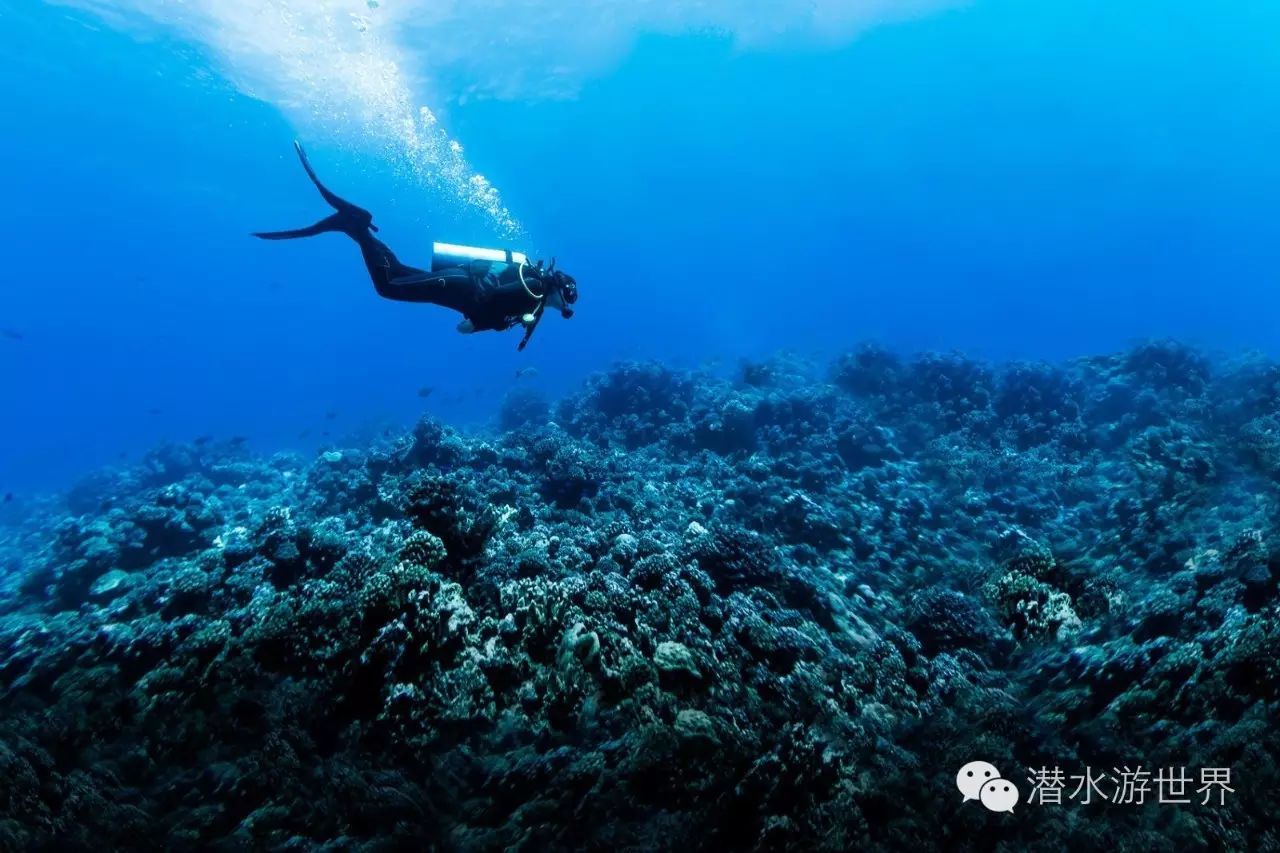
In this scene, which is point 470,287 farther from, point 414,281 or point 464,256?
point 414,281

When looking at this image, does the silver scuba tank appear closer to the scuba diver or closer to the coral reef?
the scuba diver

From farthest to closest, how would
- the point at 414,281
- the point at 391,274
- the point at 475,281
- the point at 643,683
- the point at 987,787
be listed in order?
1. the point at 391,274
2. the point at 414,281
3. the point at 475,281
4. the point at 643,683
5. the point at 987,787

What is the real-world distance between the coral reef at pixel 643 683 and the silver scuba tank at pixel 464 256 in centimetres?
431

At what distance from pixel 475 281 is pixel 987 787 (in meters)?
9.16

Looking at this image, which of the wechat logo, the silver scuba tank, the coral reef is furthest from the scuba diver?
the wechat logo

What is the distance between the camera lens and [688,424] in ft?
62.2

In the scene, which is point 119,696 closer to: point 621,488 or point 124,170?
point 621,488

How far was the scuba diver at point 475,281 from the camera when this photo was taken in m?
8.90

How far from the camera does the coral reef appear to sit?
3.89 meters

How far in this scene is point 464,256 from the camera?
973 cm

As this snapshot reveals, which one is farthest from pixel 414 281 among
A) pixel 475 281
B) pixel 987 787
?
pixel 987 787

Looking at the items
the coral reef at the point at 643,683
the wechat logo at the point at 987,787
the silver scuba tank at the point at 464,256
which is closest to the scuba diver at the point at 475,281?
the silver scuba tank at the point at 464,256

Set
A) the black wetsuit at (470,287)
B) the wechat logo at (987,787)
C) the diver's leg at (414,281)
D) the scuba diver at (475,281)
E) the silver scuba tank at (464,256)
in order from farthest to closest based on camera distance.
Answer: the silver scuba tank at (464,256) → the diver's leg at (414,281) → the black wetsuit at (470,287) → the scuba diver at (475,281) → the wechat logo at (987,787)

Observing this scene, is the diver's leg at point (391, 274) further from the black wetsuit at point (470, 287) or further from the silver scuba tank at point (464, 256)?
the silver scuba tank at point (464, 256)
